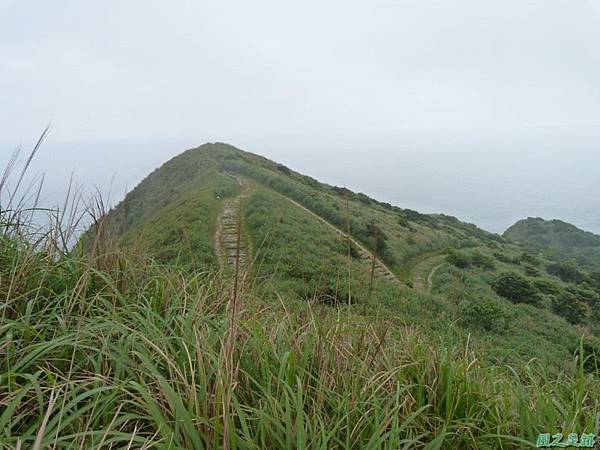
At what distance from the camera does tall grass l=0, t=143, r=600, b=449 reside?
1733 mm

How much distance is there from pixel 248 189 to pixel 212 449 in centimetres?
2897

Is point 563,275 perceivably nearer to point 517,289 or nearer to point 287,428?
point 517,289

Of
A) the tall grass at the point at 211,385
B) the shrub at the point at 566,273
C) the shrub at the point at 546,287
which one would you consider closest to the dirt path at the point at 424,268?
the shrub at the point at 546,287

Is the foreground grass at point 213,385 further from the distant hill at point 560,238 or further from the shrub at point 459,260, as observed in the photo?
the distant hill at point 560,238

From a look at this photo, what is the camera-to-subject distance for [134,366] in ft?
6.88

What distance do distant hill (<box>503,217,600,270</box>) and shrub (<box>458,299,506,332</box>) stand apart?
46.6 metres

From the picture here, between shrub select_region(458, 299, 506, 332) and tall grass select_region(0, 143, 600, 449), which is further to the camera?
shrub select_region(458, 299, 506, 332)

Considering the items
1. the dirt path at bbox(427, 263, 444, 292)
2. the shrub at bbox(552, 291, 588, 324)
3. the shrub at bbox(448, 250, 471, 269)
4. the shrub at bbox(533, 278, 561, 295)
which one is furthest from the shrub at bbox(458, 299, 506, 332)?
the shrub at bbox(533, 278, 561, 295)

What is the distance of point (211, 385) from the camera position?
2082mm

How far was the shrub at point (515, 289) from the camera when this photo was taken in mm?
20656

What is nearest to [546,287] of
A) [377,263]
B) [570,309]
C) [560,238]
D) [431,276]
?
[570,309]

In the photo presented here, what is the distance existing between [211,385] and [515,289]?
2311 centimetres

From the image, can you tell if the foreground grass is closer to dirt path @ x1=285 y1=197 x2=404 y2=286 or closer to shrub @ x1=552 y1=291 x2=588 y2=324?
dirt path @ x1=285 y1=197 x2=404 y2=286

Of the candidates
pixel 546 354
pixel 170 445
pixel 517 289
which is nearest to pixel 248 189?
pixel 517 289
